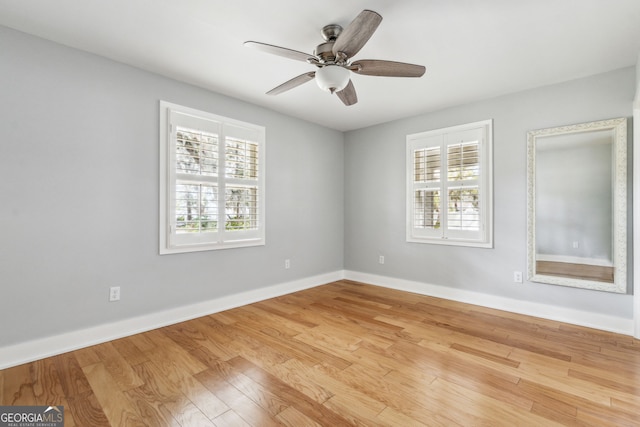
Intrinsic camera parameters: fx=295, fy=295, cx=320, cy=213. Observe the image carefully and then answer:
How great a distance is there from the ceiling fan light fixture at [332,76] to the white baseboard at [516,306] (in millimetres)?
3027

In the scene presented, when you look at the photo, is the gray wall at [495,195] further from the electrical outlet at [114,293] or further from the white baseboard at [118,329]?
the electrical outlet at [114,293]

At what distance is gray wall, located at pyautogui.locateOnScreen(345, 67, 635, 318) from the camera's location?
2969mm

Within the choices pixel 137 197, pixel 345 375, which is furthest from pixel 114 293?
pixel 345 375

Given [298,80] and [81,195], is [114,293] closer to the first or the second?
[81,195]

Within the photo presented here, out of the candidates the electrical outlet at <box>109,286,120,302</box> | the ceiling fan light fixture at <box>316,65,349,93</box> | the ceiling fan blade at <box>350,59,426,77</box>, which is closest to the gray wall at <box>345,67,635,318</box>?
the ceiling fan blade at <box>350,59,426,77</box>

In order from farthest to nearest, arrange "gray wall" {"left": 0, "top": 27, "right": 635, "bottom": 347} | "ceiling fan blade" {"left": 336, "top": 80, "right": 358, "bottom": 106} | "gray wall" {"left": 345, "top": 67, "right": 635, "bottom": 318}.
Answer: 1. "gray wall" {"left": 345, "top": 67, "right": 635, "bottom": 318}
2. "ceiling fan blade" {"left": 336, "top": 80, "right": 358, "bottom": 106}
3. "gray wall" {"left": 0, "top": 27, "right": 635, "bottom": 347}

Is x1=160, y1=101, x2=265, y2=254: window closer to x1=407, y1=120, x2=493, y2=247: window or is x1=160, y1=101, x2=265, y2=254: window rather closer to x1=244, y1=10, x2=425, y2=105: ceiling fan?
x1=244, y1=10, x2=425, y2=105: ceiling fan

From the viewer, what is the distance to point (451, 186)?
3.88m

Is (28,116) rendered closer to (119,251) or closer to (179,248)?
(119,251)

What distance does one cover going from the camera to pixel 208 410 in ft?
5.64

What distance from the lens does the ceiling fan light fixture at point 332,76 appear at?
2184 mm

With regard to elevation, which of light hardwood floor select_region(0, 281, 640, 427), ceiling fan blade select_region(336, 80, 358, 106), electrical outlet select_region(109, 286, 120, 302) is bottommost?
light hardwood floor select_region(0, 281, 640, 427)

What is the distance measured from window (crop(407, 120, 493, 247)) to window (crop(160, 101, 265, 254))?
2169 millimetres

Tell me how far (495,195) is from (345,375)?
2764 mm
